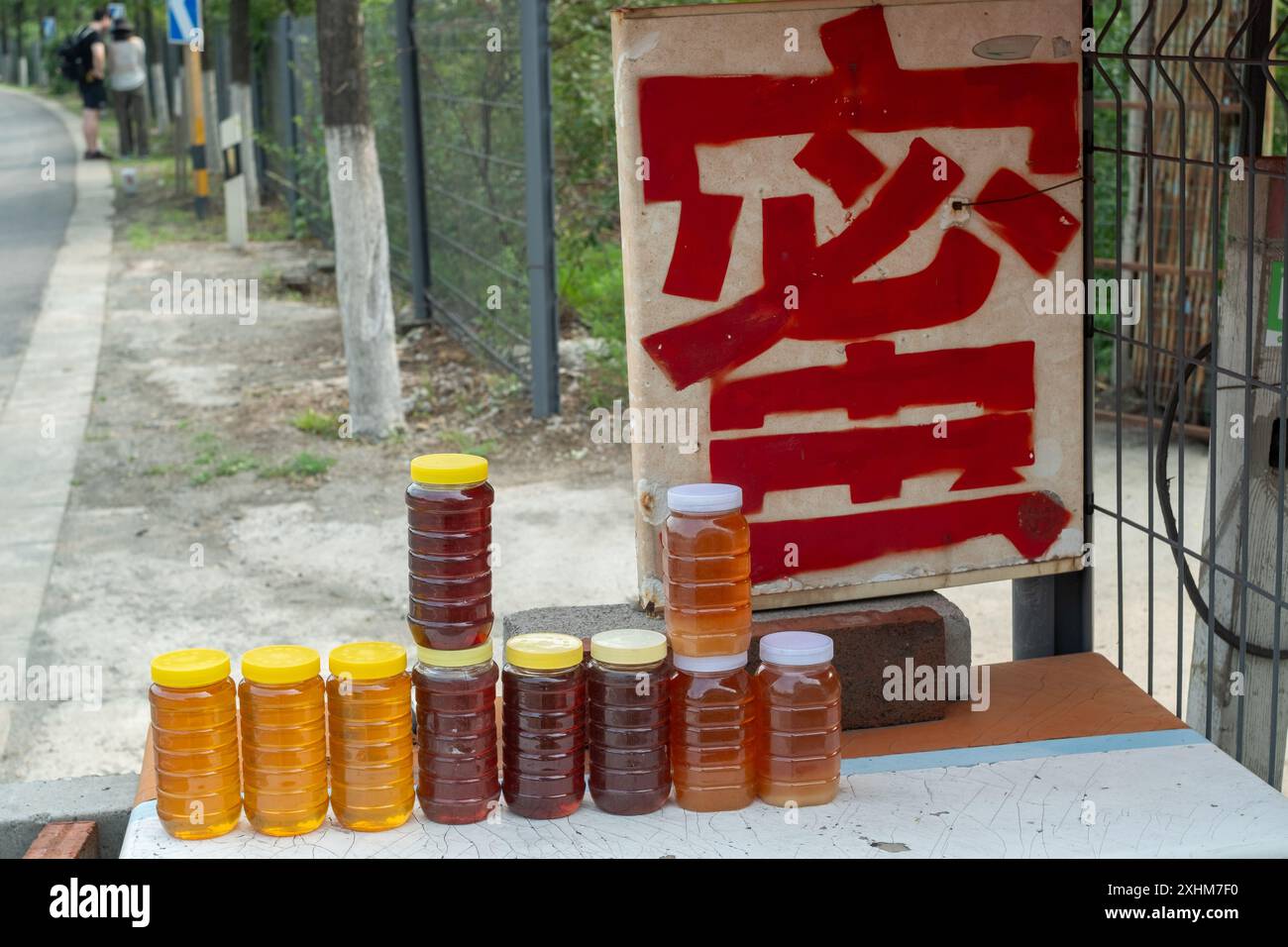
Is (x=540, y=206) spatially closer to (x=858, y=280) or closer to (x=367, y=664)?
(x=858, y=280)

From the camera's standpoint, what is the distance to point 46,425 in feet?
31.1

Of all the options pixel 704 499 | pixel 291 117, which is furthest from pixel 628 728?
pixel 291 117

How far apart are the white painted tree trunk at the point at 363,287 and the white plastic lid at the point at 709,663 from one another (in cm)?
607

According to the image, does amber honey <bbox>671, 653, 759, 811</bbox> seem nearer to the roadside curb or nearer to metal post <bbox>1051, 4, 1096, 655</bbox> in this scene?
metal post <bbox>1051, 4, 1096, 655</bbox>

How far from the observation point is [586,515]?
7.64 meters

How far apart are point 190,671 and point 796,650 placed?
117cm

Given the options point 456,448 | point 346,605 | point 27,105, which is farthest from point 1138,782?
point 27,105

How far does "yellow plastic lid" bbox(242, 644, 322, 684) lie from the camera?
9.87ft

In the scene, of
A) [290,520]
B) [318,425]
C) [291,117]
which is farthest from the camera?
[291,117]

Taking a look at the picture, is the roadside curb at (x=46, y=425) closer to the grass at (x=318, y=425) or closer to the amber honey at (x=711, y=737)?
the grass at (x=318, y=425)

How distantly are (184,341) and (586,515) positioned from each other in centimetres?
548

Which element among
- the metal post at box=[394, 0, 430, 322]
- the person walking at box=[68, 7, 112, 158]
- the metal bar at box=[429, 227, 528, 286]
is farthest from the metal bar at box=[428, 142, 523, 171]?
the person walking at box=[68, 7, 112, 158]

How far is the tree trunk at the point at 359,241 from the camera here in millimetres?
9008
